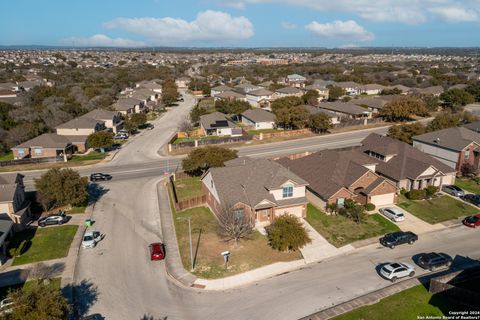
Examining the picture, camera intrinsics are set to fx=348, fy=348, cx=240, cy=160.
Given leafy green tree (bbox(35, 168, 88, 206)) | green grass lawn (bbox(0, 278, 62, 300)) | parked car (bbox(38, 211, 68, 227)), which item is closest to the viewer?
green grass lawn (bbox(0, 278, 62, 300))

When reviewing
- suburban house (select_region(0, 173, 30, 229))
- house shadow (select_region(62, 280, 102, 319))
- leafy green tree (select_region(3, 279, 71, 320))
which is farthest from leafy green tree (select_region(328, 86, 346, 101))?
leafy green tree (select_region(3, 279, 71, 320))

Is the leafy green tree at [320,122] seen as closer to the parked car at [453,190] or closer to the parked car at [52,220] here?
the parked car at [453,190]

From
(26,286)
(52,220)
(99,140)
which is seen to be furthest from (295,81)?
(26,286)

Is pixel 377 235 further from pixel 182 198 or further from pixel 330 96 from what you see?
pixel 330 96

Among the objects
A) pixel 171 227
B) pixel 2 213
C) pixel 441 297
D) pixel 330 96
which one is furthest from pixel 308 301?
pixel 330 96

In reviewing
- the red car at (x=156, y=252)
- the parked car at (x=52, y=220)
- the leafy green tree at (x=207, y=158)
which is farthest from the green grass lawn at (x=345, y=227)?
the parked car at (x=52, y=220)

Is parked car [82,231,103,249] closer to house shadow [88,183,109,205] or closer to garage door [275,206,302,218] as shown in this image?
house shadow [88,183,109,205]
